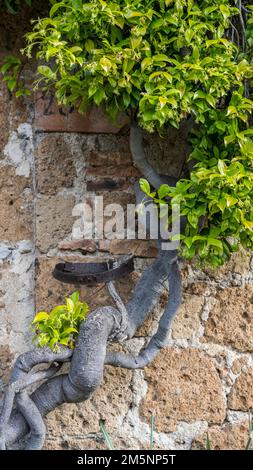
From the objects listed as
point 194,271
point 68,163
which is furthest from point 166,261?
point 68,163

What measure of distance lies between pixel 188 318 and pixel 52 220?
0.59 meters

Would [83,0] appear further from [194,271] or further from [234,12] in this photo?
[194,271]

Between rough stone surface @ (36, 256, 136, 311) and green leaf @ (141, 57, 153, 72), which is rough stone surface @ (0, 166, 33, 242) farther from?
green leaf @ (141, 57, 153, 72)

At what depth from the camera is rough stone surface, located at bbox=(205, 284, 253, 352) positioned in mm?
2443

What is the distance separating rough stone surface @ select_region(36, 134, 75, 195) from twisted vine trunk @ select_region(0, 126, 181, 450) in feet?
0.84

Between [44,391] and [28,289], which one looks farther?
[28,289]

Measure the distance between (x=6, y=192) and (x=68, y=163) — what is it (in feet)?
0.79

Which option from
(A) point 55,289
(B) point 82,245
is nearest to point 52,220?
(B) point 82,245

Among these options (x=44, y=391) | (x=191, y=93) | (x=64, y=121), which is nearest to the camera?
(x=191, y=93)

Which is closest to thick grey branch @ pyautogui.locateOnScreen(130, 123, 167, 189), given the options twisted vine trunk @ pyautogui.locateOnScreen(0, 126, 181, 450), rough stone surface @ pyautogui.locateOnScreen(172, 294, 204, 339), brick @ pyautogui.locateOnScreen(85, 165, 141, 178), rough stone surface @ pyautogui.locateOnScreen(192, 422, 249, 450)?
twisted vine trunk @ pyautogui.locateOnScreen(0, 126, 181, 450)

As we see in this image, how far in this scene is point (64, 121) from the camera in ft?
7.85

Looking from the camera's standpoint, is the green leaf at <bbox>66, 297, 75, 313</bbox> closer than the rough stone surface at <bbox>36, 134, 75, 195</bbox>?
Yes

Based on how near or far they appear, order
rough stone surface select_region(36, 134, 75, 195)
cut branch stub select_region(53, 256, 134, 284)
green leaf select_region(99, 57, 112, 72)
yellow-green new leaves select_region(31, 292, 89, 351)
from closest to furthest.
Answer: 1. green leaf select_region(99, 57, 112, 72)
2. yellow-green new leaves select_region(31, 292, 89, 351)
3. cut branch stub select_region(53, 256, 134, 284)
4. rough stone surface select_region(36, 134, 75, 195)

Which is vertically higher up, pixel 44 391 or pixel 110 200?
pixel 110 200
